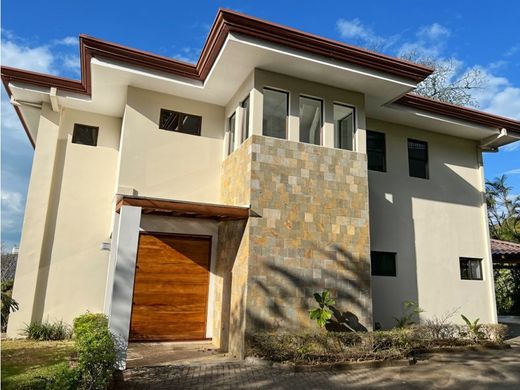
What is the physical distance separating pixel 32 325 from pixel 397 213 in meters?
9.58

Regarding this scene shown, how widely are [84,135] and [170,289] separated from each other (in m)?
4.96

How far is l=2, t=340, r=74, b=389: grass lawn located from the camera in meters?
6.15

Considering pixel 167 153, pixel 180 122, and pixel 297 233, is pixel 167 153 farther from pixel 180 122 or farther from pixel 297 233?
pixel 297 233

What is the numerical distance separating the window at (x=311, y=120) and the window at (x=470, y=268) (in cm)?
601

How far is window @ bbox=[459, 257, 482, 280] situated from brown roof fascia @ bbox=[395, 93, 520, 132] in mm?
4081

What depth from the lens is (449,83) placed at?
22.5 metres

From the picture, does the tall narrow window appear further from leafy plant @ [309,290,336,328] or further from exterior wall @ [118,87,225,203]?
leafy plant @ [309,290,336,328]

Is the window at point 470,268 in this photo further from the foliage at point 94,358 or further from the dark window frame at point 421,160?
the foliage at point 94,358

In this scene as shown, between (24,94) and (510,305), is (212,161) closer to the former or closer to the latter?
(24,94)

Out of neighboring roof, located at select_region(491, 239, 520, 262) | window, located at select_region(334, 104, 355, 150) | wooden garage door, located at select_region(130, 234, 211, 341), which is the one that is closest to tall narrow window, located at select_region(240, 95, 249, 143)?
window, located at select_region(334, 104, 355, 150)

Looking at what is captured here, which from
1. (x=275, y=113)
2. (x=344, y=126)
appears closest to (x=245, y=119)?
(x=275, y=113)

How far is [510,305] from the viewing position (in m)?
17.7

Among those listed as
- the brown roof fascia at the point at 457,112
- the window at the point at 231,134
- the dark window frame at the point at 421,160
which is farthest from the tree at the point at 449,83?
the window at the point at 231,134

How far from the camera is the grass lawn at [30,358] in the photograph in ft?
20.2
